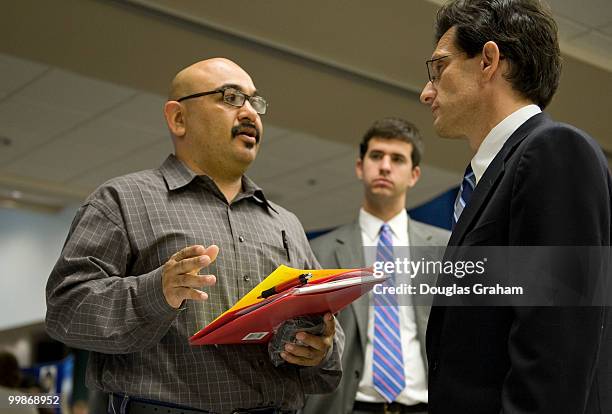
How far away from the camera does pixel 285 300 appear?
179cm

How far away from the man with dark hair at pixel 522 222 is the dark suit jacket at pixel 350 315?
879 millimetres

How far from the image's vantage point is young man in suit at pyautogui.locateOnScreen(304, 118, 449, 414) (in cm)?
300

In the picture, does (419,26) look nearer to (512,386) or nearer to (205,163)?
(205,163)

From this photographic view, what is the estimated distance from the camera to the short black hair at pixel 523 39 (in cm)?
173

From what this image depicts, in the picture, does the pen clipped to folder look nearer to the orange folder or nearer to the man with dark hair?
the orange folder

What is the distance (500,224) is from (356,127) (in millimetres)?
5076

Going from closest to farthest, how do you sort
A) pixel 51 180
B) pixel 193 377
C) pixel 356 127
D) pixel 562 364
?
pixel 562 364 < pixel 193 377 < pixel 356 127 < pixel 51 180

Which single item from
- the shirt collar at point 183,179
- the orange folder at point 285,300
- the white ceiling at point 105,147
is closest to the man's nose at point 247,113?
the shirt collar at point 183,179

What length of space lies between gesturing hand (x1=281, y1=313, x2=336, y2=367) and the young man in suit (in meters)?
0.72

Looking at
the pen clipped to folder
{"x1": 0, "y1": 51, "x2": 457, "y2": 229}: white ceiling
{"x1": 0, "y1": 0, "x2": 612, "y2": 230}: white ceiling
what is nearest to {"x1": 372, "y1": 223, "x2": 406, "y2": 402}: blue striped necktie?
the pen clipped to folder

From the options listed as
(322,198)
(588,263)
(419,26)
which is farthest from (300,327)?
(322,198)

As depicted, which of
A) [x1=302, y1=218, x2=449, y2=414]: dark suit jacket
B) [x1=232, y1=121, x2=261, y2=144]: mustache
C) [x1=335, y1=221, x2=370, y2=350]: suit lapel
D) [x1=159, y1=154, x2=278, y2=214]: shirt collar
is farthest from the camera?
[x1=335, y1=221, x2=370, y2=350]: suit lapel

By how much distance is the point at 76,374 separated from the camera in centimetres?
1077

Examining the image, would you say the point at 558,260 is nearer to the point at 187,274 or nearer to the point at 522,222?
the point at 522,222
